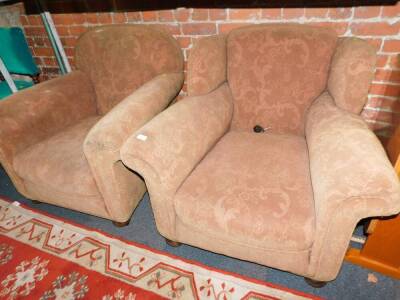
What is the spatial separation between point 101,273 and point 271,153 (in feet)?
3.35

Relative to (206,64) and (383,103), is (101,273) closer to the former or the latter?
(206,64)

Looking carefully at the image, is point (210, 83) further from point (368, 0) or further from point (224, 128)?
point (368, 0)

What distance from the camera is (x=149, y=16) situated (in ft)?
5.57

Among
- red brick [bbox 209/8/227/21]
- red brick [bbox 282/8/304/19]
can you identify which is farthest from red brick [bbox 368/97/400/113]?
red brick [bbox 209/8/227/21]

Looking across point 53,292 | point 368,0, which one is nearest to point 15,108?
point 53,292

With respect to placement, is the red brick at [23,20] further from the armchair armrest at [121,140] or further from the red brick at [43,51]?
the armchair armrest at [121,140]

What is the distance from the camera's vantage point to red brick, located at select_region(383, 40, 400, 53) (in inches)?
51.5

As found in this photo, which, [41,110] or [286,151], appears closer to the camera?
[286,151]

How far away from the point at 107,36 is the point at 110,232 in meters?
1.19

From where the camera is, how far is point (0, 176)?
81.8 inches

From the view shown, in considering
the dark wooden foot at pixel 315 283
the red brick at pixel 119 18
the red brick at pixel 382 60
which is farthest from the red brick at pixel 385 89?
the red brick at pixel 119 18

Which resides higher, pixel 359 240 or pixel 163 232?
pixel 163 232

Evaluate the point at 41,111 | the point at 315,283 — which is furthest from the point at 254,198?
the point at 41,111

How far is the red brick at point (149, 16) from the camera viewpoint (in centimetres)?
168
